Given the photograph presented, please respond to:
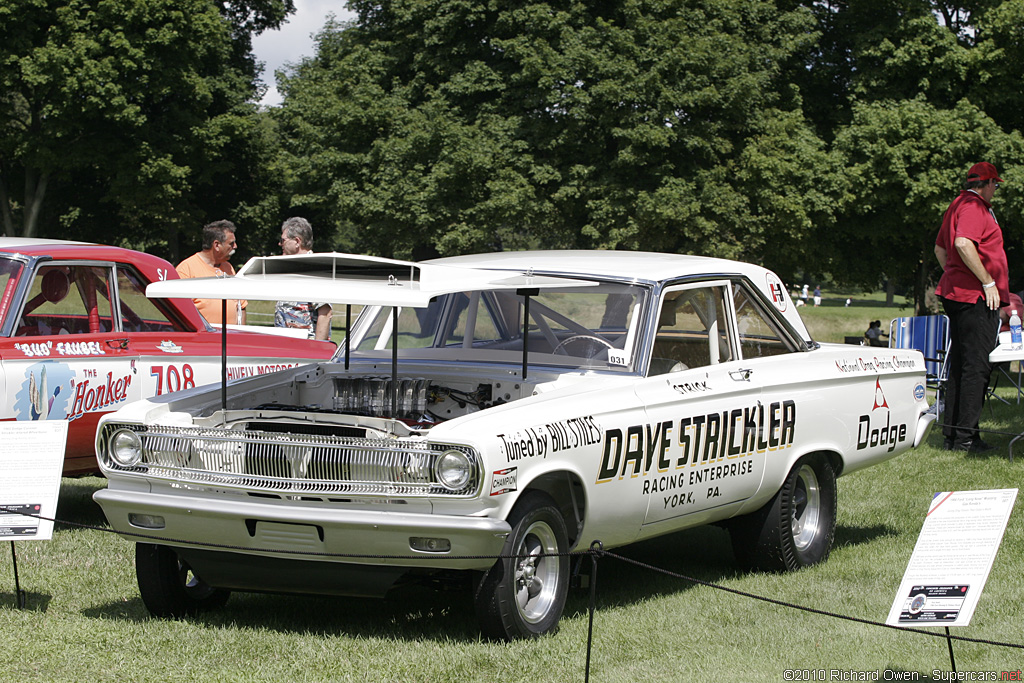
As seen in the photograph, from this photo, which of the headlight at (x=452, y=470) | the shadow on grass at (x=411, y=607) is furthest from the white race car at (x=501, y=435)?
the shadow on grass at (x=411, y=607)

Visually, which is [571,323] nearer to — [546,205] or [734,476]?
[734,476]

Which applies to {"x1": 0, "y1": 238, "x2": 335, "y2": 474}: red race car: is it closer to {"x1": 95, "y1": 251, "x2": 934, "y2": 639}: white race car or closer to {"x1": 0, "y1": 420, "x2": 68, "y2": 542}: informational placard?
{"x1": 0, "y1": 420, "x2": 68, "y2": 542}: informational placard

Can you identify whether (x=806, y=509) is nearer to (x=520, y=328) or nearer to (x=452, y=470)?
(x=520, y=328)

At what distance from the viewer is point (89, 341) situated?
24.8 ft

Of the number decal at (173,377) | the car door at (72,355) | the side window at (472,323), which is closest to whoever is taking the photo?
the side window at (472,323)

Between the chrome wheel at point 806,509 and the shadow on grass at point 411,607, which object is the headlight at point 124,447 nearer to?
the shadow on grass at point 411,607

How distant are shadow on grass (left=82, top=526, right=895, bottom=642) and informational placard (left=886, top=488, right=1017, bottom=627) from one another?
1.05 m

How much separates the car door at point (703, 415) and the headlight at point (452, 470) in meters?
1.09

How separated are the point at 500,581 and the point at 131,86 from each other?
1342 inches

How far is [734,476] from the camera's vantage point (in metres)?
6.10

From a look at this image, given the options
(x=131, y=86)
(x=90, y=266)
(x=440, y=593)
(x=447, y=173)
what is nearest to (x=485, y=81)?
(x=447, y=173)

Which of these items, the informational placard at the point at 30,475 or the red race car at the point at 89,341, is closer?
the informational placard at the point at 30,475

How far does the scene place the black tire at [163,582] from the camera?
5535mm

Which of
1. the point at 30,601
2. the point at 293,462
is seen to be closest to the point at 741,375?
the point at 293,462
